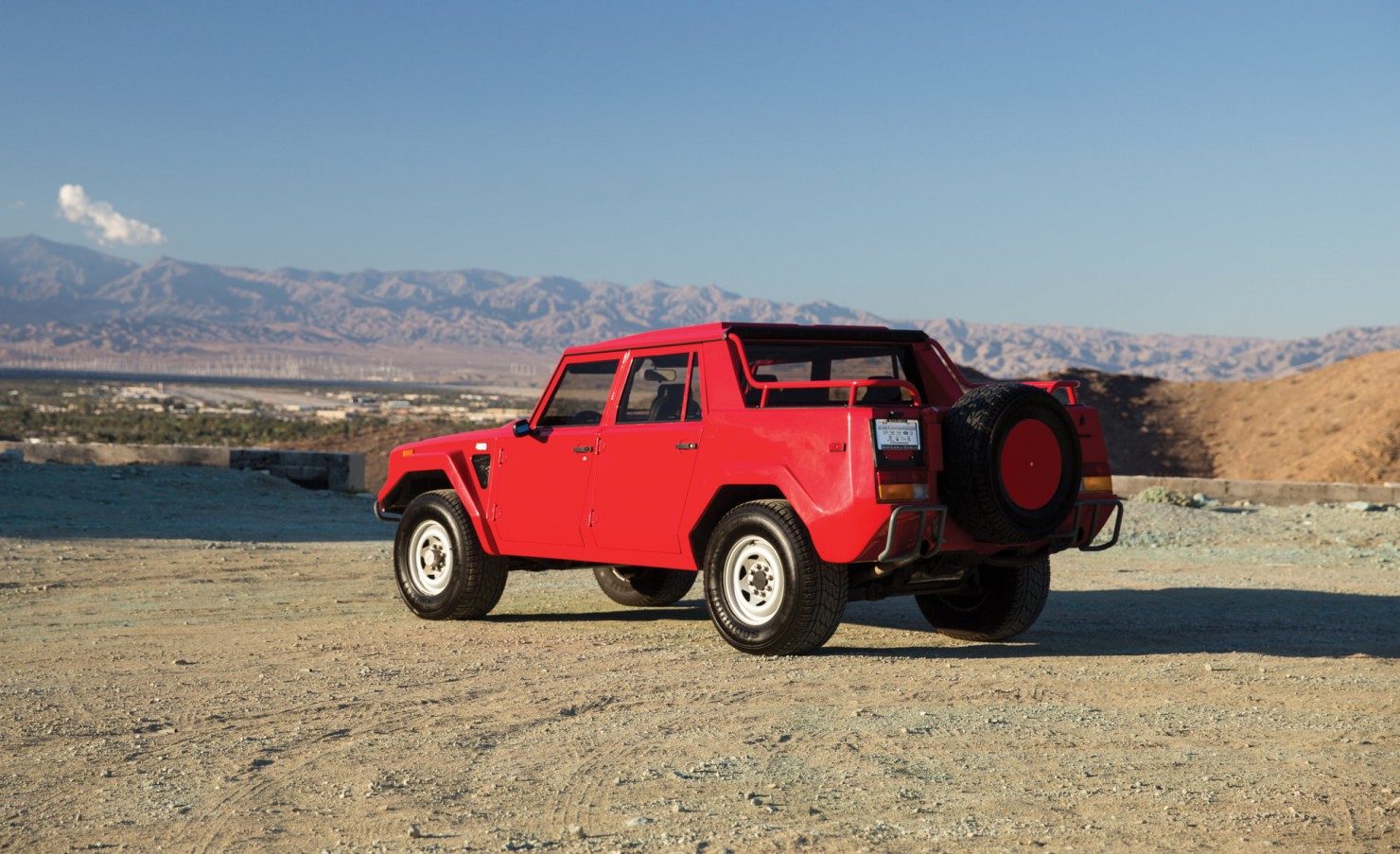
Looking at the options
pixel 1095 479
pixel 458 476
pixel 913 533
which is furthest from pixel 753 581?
pixel 458 476

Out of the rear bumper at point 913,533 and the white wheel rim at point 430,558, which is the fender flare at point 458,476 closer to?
the white wheel rim at point 430,558

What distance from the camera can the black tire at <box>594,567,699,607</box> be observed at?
36.6 feet

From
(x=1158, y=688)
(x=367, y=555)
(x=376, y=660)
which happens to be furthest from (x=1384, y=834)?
(x=367, y=555)

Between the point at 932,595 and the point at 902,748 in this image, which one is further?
the point at 932,595

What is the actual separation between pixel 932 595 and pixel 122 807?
594cm

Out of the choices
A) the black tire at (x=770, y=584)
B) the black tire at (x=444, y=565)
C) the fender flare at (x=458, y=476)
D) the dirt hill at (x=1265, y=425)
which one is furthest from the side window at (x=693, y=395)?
the dirt hill at (x=1265, y=425)

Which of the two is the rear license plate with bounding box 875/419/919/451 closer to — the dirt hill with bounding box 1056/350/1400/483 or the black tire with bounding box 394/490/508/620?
the black tire with bounding box 394/490/508/620

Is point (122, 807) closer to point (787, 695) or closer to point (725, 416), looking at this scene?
point (787, 695)

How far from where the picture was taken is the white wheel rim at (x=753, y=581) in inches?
319

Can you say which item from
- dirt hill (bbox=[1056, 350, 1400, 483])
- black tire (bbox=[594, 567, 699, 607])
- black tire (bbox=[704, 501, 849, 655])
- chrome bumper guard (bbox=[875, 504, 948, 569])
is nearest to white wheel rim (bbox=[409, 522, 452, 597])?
black tire (bbox=[594, 567, 699, 607])

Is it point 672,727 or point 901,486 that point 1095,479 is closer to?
point 901,486

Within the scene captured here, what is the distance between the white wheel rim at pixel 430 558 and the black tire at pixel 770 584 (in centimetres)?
260

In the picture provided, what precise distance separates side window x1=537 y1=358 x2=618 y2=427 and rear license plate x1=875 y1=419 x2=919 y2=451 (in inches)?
93.0

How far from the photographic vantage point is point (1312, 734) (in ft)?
21.1
